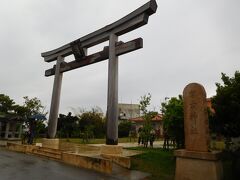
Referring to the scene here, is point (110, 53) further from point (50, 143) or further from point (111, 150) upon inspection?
point (50, 143)

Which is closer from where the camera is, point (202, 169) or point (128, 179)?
point (202, 169)

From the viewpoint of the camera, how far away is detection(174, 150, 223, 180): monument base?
6215 mm

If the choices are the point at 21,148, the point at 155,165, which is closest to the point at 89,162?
the point at 155,165

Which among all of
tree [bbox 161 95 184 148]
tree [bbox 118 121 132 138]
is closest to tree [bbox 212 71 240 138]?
tree [bbox 161 95 184 148]

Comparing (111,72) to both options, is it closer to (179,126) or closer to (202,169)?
(179,126)

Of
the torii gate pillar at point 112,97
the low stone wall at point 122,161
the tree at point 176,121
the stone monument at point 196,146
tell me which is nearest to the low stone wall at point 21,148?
the torii gate pillar at point 112,97

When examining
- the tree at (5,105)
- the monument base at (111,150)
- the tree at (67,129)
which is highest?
the tree at (5,105)

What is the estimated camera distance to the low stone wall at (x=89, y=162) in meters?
7.92

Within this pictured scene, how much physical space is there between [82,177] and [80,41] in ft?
28.5

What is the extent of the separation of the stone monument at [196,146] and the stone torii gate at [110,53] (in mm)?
3619

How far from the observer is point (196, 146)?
6746mm

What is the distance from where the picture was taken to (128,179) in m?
7.18

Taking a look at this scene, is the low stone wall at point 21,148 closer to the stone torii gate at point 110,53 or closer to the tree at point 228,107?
the stone torii gate at point 110,53

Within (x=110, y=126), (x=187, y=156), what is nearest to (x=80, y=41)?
(x=110, y=126)
